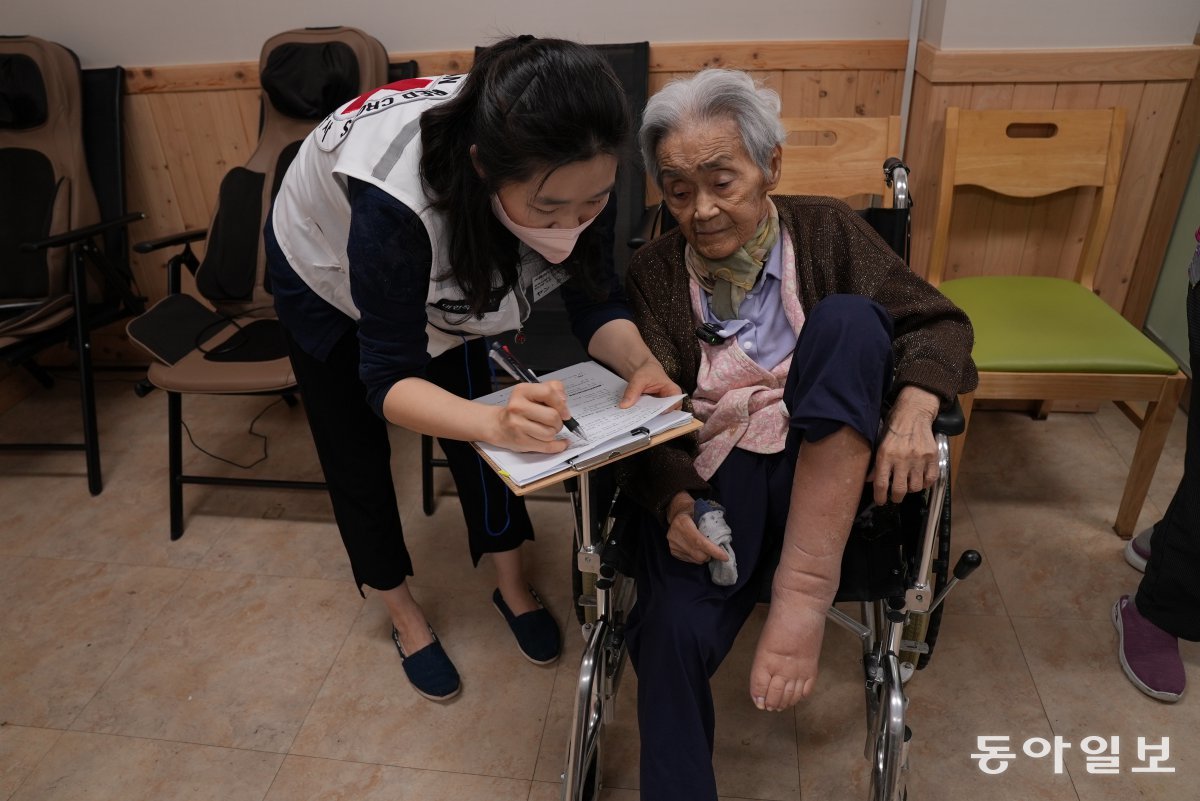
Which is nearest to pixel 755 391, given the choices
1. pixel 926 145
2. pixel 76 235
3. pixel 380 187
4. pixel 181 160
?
pixel 380 187

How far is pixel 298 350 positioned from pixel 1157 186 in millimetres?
2197

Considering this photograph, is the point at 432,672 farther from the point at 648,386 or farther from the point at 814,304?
the point at 814,304

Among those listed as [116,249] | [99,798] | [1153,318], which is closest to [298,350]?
[99,798]

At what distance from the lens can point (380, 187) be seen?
1035mm

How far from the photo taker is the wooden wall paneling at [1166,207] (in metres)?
2.06

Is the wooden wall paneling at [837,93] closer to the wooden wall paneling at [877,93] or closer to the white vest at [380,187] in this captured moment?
the wooden wall paneling at [877,93]

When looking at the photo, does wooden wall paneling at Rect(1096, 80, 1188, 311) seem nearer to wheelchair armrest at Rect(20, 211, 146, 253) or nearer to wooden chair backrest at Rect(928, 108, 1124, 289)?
wooden chair backrest at Rect(928, 108, 1124, 289)

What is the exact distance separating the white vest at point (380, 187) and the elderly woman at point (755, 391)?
11.0 inches

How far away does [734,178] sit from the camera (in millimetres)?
1270

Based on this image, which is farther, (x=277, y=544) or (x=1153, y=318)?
(x=1153, y=318)

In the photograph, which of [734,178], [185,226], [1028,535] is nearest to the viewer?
[734,178]

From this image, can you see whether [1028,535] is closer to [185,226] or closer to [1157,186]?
[1157,186]

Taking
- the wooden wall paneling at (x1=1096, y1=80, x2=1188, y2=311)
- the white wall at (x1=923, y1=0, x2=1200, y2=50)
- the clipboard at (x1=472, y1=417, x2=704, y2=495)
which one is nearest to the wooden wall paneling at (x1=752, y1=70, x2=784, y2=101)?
the white wall at (x1=923, y1=0, x2=1200, y2=50)

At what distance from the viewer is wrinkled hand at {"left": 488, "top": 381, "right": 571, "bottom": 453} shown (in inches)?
42.4
